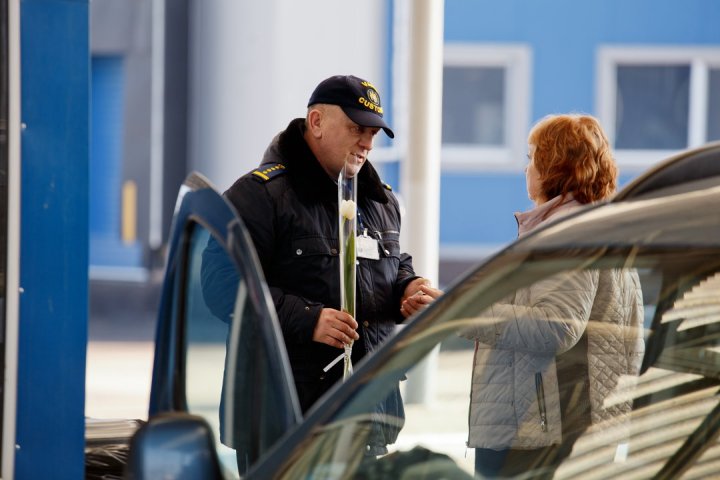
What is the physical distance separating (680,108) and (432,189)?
7.02m

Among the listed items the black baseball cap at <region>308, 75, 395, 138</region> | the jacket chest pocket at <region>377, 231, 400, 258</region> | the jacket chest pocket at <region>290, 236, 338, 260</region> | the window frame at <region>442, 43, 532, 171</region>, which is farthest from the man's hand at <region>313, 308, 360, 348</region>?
the window frame at <region>442, 43, 532, 171</region>

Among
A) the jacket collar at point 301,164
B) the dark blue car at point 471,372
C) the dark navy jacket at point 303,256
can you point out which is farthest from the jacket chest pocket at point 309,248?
the dark blue car at point 471,372

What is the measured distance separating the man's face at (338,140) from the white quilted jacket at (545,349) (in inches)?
60.9

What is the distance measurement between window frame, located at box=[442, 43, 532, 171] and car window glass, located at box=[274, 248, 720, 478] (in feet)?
36.0

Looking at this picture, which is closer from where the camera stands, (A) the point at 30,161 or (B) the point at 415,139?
(A) the point at 30,161

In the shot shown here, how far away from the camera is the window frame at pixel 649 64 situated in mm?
12758

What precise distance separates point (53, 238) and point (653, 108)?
10351mm

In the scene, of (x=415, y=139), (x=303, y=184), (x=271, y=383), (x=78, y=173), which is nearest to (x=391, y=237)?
(x=303, y=184)

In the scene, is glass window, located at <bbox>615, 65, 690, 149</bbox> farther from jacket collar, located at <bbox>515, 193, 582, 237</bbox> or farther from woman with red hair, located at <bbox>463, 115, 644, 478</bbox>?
woman with red hair, located at <bbox>463, 115, 644, 478</bbox>

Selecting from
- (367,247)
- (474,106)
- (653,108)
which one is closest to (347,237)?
(367,247)

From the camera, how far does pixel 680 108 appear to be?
1348 cm

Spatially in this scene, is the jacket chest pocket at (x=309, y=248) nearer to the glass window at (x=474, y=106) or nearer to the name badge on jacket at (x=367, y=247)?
the name badge on jacket at (x=367, y=247)

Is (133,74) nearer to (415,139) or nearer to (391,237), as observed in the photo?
(415,139)

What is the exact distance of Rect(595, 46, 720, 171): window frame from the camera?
12.8 meters
